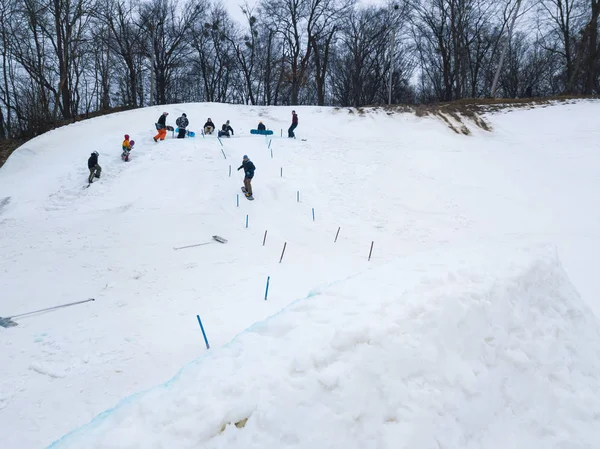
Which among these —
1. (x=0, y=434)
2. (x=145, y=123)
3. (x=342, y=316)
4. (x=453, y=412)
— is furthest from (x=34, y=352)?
(x=145, y=123)

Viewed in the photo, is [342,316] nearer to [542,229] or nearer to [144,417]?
[144,417]

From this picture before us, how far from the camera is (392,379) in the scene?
3.00 m

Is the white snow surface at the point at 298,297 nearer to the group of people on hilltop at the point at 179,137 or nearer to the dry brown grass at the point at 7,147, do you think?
the group of people on hilltop at the point at 179,137

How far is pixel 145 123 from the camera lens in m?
19.1

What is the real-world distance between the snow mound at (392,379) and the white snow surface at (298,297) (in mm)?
18

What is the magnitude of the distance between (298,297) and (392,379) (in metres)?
4.59

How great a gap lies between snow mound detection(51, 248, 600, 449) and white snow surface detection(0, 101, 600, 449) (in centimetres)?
2

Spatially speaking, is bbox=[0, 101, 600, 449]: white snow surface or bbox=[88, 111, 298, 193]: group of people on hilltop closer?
bbox=[0, 101, 600, 449]: white snow surface

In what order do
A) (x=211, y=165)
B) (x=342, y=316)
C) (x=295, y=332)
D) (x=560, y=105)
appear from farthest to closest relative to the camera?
(x=560, y=105), (x=211, y=165), (x=342, y=316), (x=295, y=332)

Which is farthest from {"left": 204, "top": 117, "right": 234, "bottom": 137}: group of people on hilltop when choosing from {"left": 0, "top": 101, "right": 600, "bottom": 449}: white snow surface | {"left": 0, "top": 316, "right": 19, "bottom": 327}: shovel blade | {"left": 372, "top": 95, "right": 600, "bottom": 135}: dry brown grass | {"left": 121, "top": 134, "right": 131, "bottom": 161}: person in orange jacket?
{"left": 0, "top": 316, "right": 19, "bottom": 327}: shovel blade

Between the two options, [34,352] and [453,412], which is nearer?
[453,412]

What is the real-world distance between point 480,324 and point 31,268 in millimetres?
9844

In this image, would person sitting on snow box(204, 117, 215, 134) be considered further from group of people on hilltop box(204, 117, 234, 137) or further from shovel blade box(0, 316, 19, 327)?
shovel blade box(0, 316, 19, 327)

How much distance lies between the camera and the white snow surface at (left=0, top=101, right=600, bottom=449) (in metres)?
2.78
